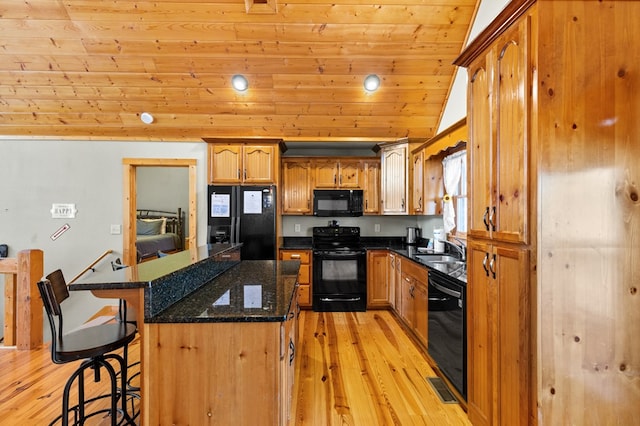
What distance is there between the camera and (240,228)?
3.69 meters

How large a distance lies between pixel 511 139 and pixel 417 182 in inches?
94.1

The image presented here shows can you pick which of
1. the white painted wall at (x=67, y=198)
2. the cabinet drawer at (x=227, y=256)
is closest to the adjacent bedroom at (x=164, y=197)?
the white painted wall at (x=67, y=198)

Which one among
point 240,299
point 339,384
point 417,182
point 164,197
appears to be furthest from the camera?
point 164,197

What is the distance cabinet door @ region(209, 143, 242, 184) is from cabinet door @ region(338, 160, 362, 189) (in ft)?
4.75

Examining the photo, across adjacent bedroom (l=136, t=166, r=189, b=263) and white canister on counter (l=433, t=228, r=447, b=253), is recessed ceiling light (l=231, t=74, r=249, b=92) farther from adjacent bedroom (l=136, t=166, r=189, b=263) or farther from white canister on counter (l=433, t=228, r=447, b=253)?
adjacent bedroom (l=136, t=166, r=189, b=263)

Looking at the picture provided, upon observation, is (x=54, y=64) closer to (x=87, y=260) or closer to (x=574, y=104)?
(x=87, y=260)

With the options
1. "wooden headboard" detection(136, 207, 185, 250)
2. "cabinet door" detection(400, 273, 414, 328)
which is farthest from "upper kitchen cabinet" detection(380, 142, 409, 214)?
"wooden headboard" detection(136, 207, 185, 250)

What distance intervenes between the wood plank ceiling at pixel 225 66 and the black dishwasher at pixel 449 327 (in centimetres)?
233

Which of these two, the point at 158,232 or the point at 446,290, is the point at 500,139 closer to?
the point at 446,290

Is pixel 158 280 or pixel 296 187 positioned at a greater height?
pixel 296 187

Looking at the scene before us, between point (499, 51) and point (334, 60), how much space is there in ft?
6.71

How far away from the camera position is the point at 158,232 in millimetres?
6773

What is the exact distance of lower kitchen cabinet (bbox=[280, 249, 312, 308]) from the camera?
379cm

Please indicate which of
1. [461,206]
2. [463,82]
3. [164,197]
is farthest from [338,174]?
[164,197]
